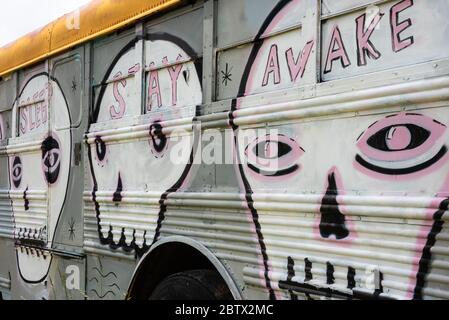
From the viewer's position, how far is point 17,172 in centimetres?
477

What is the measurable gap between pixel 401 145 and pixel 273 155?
0.64 meters

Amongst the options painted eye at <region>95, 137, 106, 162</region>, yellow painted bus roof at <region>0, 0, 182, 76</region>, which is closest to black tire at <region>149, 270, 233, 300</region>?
painted eye at <region>95, 137, 106, 162</region>

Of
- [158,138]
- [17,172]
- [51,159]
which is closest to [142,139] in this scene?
[158,138]

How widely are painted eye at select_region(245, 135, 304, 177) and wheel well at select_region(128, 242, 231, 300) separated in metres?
0.68

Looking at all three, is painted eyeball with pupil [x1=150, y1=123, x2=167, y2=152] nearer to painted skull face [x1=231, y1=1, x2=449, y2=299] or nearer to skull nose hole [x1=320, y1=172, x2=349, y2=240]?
painted skull face [x1=231, y1=1, x2=449, y2=299]

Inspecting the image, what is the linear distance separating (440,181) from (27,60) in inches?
145

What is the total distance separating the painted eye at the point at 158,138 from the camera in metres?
3.08

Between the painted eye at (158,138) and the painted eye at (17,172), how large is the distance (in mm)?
2049

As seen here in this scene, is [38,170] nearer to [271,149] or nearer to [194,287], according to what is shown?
[194,287]

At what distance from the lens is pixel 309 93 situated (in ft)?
7.44

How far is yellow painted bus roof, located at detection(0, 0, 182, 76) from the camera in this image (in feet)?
10.8

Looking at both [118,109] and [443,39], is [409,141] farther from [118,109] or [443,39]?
[118,109]

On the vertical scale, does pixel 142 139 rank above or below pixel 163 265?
above
